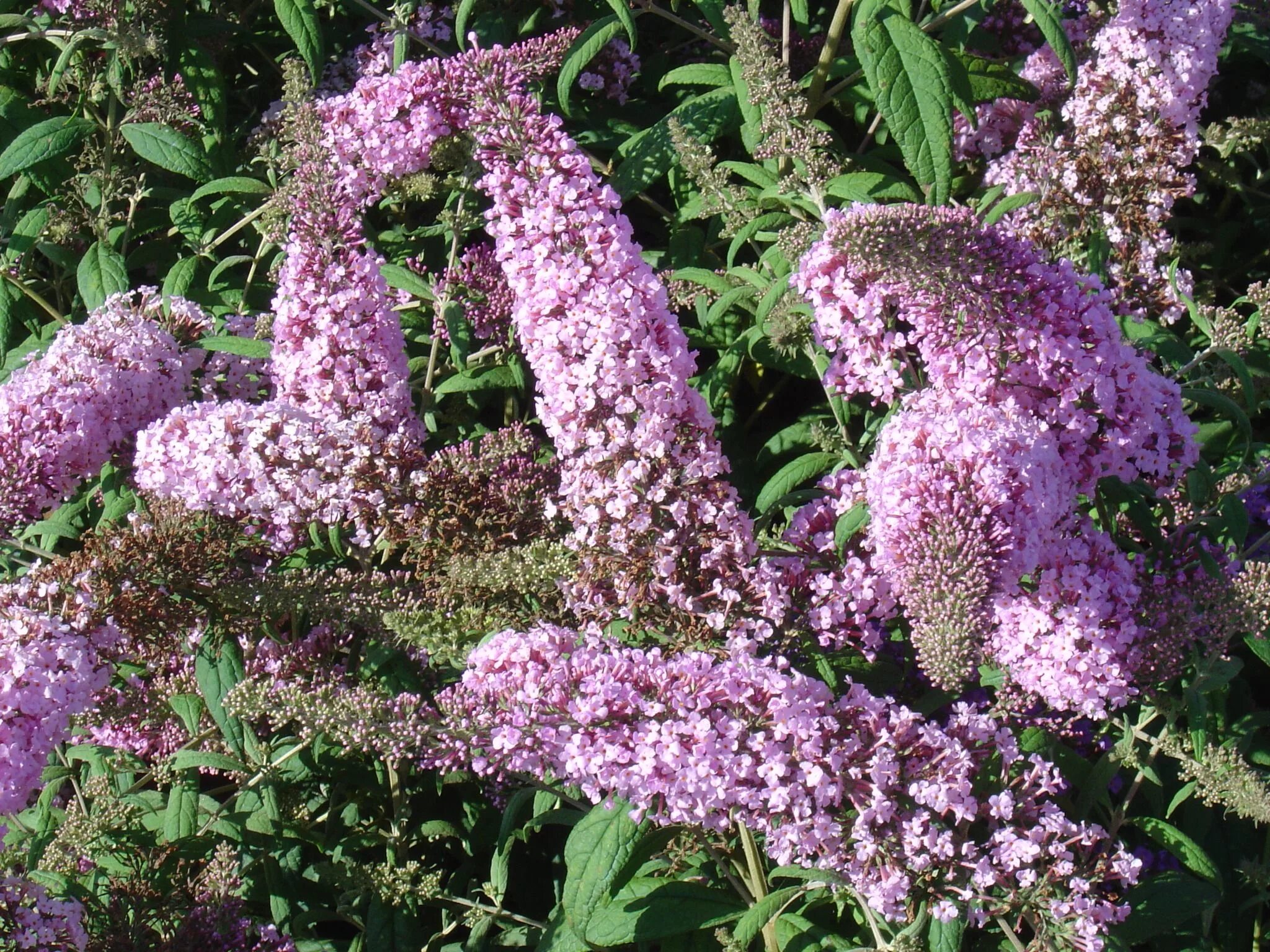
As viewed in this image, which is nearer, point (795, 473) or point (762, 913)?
point (762, 913)

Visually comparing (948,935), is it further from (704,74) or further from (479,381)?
(704,74)

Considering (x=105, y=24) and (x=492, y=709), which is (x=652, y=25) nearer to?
(x=105, y=24)

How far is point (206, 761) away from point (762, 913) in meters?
1.49

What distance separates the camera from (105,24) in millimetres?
3947

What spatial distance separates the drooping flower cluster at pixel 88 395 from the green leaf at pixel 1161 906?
9.20ft

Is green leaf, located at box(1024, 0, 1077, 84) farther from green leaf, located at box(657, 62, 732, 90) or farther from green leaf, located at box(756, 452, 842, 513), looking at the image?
green leaf, located at box(756, 452, 842, 513)

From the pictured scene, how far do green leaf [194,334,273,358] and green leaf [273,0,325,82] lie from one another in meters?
0.91

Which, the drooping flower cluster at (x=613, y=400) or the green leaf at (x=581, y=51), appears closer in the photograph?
the drooping flower cluster at (x=613, y=400)

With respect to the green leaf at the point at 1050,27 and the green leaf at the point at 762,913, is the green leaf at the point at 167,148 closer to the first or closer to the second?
the green leaf at the point at 1050,27

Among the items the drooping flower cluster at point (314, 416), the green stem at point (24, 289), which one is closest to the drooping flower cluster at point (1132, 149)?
the drooping flower cluster at point (314, 416)

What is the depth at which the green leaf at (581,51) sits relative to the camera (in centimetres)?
374

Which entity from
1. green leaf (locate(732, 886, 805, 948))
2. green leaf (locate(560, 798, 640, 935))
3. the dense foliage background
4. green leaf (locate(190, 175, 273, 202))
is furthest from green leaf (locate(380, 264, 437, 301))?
green leaf (locate(732, 886, 805, 948))

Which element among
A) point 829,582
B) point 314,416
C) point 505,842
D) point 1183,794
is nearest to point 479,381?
point 314,416

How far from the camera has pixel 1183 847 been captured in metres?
2.92
